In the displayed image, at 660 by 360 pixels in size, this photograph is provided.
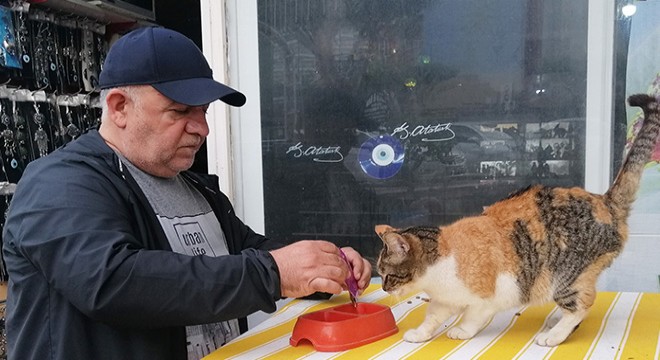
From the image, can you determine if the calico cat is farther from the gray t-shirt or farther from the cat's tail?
the gray t-shirt

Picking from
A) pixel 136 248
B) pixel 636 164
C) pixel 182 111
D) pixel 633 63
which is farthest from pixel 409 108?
pixel 136 248

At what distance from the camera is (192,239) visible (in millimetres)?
1179

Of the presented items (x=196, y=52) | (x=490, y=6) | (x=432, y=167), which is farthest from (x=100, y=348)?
(x=490, y=6)

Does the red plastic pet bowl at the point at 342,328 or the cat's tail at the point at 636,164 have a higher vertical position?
the cat's tail at the point at 636,164

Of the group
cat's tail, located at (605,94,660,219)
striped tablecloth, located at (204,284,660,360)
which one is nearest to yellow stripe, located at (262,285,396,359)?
striped tablecloth, located at (204,284,660,360)

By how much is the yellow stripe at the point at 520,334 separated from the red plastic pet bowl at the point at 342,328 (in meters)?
0.21

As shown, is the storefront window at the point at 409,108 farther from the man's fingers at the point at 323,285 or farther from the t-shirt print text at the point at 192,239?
the man's fingers at the point at 323,285

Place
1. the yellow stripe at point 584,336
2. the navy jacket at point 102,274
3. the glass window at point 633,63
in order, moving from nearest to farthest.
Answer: the navy jacket at point 102,274 < the yellow stripe at point 584,336 < the glass window at point 633,63

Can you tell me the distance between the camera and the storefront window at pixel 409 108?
187 cm

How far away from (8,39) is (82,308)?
4.56 feet

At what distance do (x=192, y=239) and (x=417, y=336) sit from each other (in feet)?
1.60

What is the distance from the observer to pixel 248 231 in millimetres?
1452

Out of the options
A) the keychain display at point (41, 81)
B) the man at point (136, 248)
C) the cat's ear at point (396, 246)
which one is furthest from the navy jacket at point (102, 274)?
the keychain display at point (41, 81)

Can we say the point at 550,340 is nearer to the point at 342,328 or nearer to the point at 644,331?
the point at 644,331
